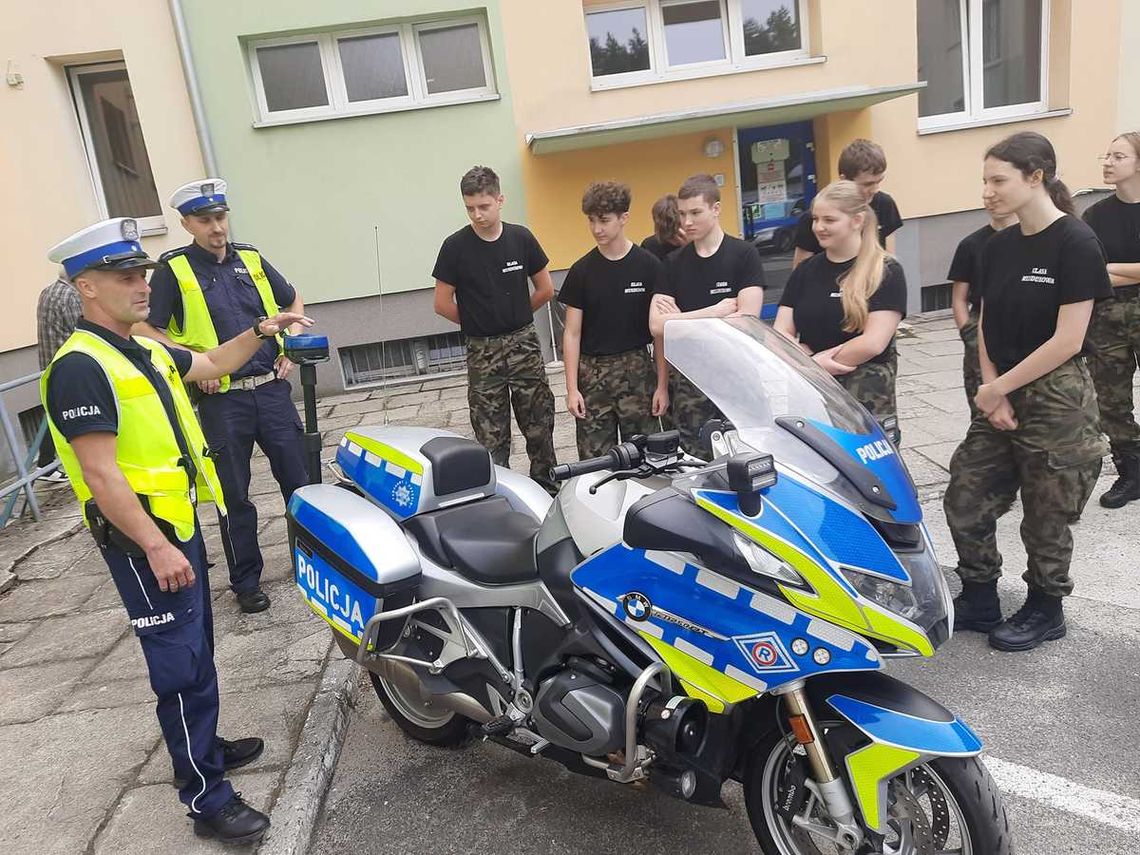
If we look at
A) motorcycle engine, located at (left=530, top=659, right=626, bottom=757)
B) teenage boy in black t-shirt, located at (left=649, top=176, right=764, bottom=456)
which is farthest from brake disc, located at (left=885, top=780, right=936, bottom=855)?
teenage boy in black t-shirt, located at (left=649, top=176, right=764, bottom=456)

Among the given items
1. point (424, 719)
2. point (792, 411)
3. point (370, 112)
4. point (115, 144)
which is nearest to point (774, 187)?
point (370, 112)

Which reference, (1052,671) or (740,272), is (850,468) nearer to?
(1052,671)

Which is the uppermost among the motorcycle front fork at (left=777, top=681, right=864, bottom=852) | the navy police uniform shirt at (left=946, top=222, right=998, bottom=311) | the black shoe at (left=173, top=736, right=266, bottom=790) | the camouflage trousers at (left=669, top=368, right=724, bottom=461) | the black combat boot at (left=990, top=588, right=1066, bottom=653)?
the navy police uniform shirt at (left=946, top=222, right=998, bottom=311)

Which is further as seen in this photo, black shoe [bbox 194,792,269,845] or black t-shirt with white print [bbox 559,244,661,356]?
black t-shirt with white print [bbox 559,244,661,356]

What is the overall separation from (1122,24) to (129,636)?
11365 millimetres

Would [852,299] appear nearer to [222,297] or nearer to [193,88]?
[222,297]

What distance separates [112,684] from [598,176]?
279 inches

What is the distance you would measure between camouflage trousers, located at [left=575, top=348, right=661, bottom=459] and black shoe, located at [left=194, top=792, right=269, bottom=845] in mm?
2337

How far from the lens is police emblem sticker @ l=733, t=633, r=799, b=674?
1745 millimetres

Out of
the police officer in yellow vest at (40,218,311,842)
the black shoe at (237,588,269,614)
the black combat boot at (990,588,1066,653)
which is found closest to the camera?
the police officer in yellow vest at (40,218,311,842)

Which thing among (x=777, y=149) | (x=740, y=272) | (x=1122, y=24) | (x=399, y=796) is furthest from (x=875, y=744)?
(x=1122, y=24)

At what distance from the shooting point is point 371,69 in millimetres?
8648

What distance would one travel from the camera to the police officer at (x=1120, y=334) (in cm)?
416

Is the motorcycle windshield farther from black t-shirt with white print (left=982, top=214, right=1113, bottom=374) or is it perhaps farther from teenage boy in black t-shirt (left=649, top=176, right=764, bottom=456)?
teenage boy in black t-shirt (left=649, top=176, right=764, bottom=456)
